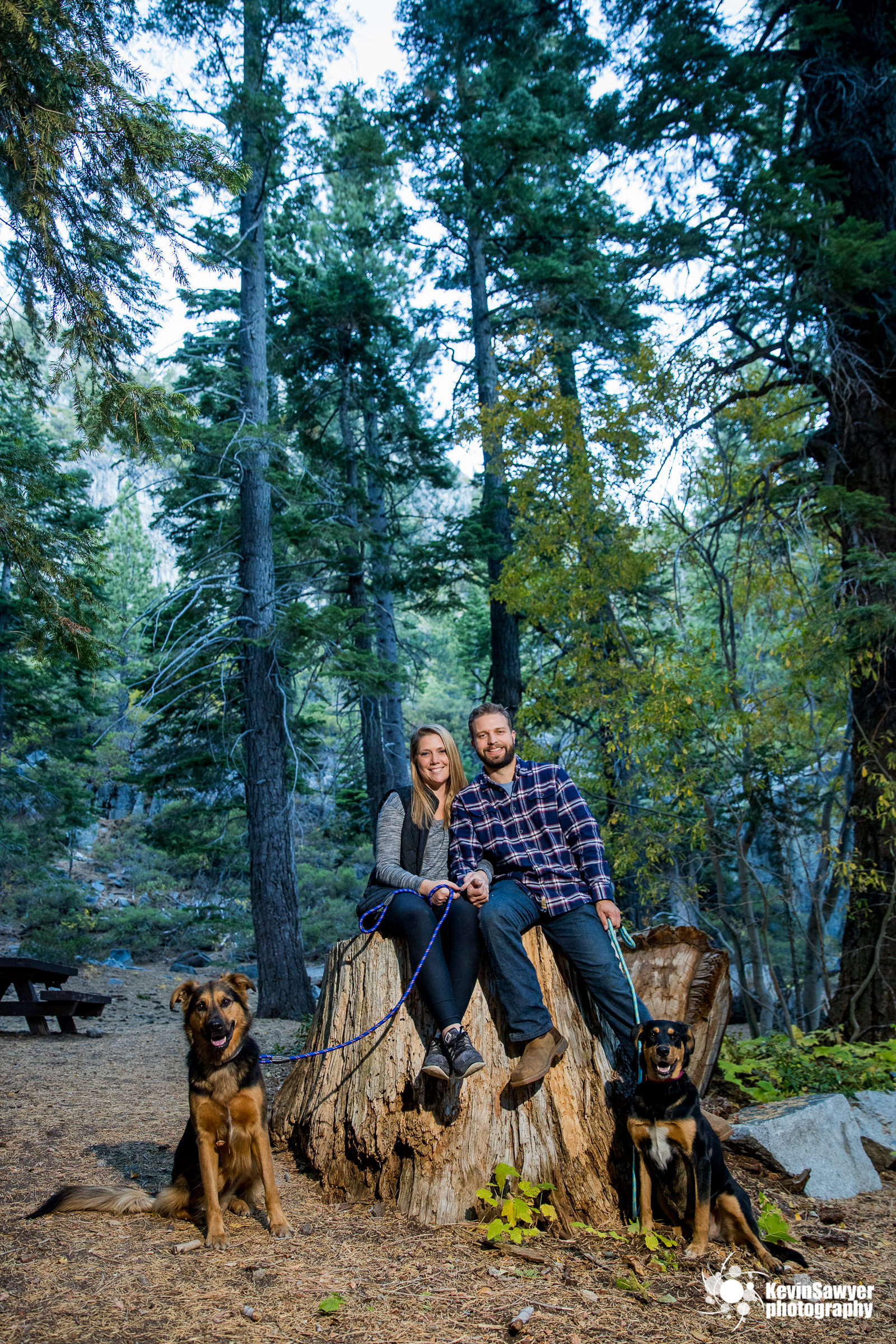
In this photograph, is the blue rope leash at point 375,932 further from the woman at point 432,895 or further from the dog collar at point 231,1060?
the dog collar at point 231,1060

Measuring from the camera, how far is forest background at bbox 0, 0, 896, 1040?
5785 mm

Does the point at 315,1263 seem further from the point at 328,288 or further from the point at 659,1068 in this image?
the point at 328,288

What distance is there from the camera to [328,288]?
14719mm

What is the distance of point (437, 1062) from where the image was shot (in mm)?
3787

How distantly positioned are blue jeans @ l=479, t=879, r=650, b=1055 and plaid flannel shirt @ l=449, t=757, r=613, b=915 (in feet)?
0.28

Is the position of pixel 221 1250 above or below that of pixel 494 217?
below

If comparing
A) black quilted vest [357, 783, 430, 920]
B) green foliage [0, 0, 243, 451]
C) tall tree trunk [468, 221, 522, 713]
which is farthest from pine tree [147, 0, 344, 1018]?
black quilted vest [357, 783, 430, 920]

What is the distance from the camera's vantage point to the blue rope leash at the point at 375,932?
3982 millimetres

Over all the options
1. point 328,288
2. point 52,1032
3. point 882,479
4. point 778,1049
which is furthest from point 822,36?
point 52,1032

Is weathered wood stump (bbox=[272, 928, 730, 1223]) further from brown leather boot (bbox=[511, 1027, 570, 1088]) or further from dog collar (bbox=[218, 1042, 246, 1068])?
dog collar (bbox=[218, 1042, 246, 1068])

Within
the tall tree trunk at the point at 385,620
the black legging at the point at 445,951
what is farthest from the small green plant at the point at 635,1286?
the tall tree trunk at the point at 385,620

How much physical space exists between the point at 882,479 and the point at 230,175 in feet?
18.9

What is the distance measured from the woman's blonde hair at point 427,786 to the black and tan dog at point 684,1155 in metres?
1.52

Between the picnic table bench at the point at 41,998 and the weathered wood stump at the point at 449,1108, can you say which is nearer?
the weathered wood stump at the point at 449,1108
